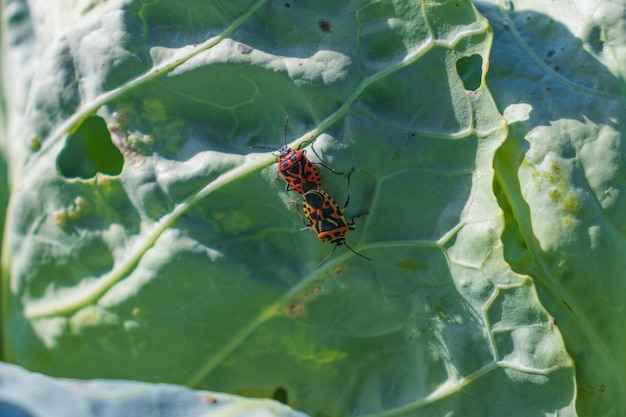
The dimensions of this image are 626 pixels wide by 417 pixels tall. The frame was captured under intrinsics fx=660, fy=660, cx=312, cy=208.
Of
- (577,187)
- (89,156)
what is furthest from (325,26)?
(89,156)

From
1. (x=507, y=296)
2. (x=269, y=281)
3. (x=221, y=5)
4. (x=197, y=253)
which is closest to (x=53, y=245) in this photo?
(x=197, y=253)

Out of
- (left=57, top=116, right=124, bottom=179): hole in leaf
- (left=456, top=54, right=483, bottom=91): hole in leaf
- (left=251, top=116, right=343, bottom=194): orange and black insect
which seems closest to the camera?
(left=251, top=116, right=343, bottom=194): orange and black insect

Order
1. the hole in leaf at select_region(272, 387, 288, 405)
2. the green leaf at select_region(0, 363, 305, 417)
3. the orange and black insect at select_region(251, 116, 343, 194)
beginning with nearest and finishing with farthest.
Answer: the green leaf at select_region(0, 363, 305, 417) < the orange and black insect at select_region(251, 116, 343, 194) < the hole in leaf at select_region(272, 387, 288, 405)

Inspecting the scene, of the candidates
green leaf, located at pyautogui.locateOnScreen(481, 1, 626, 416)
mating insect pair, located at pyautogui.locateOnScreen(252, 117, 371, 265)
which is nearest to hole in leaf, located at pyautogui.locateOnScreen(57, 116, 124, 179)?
mating insect pair, located at pyautogui.locateOnScreen(252, 117, 371, 265)

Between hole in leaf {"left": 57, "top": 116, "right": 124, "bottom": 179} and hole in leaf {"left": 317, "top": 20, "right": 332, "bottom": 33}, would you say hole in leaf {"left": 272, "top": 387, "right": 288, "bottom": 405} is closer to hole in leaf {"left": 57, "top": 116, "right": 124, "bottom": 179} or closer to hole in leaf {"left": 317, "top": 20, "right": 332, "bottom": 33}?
hole in leaf {"left": 57, "top": 116, "right": 124, "bottom": 179}

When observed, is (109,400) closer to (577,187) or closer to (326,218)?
(326,218)

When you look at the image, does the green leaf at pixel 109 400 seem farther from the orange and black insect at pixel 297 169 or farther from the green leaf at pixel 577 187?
the green leaf at pixel 577 187

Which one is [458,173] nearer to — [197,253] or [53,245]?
[197,253]
